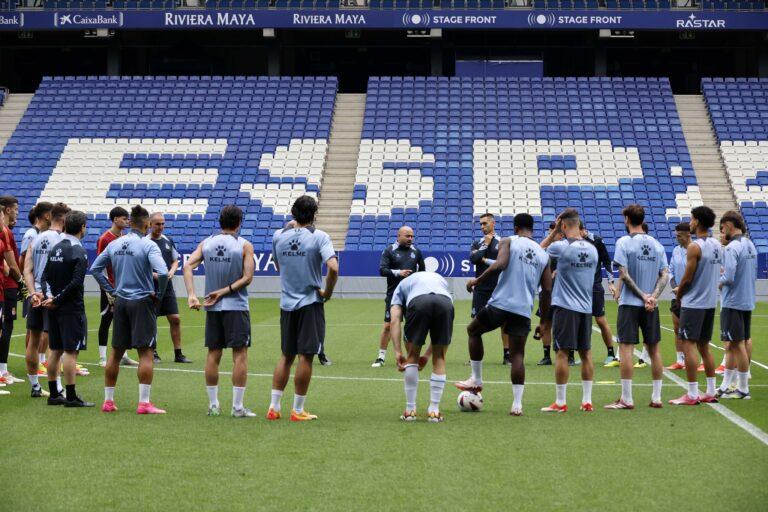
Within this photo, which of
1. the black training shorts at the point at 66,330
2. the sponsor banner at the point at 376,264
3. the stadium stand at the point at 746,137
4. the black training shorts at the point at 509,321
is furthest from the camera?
the stadium stand at the point at 746,137

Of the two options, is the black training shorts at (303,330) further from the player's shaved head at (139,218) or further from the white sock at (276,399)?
the player's shaved head at (139,218)

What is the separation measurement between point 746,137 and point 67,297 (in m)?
37.1

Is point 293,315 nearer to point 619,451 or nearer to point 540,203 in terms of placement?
point 619,451

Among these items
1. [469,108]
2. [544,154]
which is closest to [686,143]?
[544,154]

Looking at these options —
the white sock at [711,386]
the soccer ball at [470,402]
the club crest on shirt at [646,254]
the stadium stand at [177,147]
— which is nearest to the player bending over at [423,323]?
the soccer ball at [470,402]

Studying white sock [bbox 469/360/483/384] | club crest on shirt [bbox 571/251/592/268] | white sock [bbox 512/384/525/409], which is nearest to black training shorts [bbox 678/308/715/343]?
club crest on shirt [bbox 571/251/592/268]

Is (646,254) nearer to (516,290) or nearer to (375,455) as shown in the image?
(516,290)

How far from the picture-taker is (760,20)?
44.3 meters

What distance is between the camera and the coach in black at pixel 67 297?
11.5 m

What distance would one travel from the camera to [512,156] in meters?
42.6

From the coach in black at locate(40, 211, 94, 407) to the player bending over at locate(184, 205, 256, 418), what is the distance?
1457 millimetres

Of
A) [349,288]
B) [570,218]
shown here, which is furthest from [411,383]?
[349,288]

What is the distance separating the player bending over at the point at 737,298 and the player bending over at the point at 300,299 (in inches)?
193

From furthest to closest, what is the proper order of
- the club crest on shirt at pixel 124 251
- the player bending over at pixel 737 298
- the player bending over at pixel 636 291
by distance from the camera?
1. the player bending over at pixel 737 298
2. the player bending over at pixel 636 291
3. the club crest on shirt at pixel 124 251
